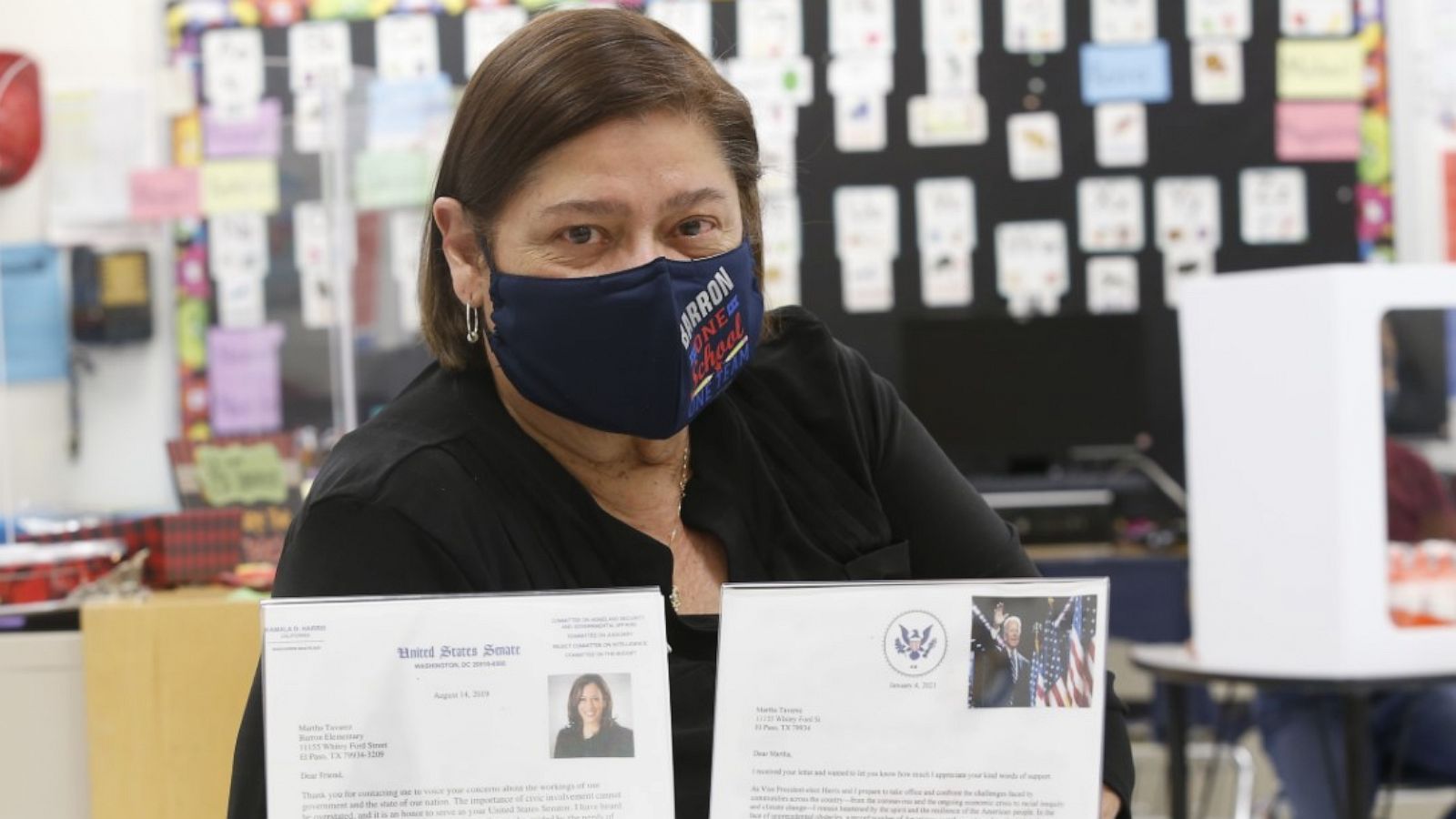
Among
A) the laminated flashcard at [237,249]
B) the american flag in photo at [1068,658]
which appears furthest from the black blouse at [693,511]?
the laminated flashcard at [237,249]

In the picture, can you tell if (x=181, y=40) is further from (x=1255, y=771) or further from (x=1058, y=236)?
(x=1255, y=771)

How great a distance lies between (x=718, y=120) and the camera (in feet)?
4.68

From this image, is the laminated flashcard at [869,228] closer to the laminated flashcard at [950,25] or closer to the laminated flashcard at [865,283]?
the laminated flashcard at [865,283]

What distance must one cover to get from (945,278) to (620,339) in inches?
179

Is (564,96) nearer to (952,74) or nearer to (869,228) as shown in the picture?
(869,228)

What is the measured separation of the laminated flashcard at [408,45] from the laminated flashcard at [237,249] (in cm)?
85

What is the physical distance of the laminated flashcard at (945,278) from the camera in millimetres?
5801

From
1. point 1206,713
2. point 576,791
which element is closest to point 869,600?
point 576,791

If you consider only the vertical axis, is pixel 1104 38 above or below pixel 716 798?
above

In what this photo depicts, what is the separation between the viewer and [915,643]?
1074 millimetres

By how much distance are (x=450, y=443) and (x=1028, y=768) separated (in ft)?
1.87

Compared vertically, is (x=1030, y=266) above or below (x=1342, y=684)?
above

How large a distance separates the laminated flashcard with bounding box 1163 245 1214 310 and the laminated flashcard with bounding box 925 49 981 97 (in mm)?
907

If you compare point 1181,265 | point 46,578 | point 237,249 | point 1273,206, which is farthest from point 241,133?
point 1273,206
